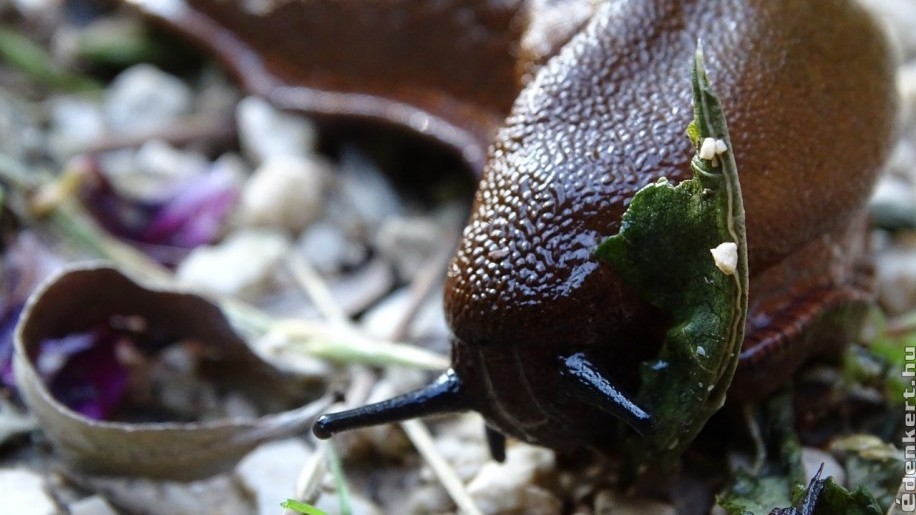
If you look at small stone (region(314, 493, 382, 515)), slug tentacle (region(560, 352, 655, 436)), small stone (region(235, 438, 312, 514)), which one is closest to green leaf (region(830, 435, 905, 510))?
slug tentacle (region(560, 352, 655, 436))

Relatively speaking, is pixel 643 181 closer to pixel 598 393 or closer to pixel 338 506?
pixel 598 393

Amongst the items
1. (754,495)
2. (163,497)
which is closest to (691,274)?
(754,495)

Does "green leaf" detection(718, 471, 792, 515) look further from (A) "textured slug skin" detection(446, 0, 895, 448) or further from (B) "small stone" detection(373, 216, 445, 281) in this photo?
(B) "small stone" detection(373, 216, 445, 281)

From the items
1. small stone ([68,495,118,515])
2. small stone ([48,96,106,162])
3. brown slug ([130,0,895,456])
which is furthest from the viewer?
small stone ([48,96,106,162])

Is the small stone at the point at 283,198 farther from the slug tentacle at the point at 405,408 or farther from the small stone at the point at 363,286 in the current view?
the slug tentacle at the point at 405,408

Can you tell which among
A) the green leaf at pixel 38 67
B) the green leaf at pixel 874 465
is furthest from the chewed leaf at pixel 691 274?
the green leaf at pixel 38 67

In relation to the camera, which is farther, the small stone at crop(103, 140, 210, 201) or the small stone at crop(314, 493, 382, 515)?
the small stone at crop(103, 140, 210, 201)
